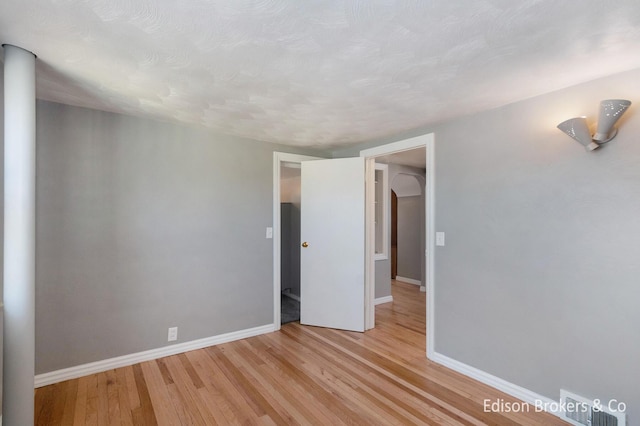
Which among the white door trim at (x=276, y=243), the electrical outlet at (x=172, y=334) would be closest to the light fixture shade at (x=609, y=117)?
the white door trim at (x=276, y=243)

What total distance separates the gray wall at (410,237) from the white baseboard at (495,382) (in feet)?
10.3

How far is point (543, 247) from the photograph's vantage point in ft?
6.74

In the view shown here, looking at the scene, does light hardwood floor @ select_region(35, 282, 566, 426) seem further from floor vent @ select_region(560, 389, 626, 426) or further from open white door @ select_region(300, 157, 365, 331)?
open white door @ select_region(300, 157, 365, 331)

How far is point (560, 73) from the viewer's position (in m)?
1.76

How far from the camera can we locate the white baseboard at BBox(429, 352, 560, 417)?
6.72 feet

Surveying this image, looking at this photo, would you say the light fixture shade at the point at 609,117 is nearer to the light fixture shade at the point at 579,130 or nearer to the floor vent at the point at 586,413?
the light fixture shade at the point at 579,130

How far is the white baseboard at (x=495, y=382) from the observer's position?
6.72ft

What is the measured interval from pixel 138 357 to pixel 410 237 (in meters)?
4.90

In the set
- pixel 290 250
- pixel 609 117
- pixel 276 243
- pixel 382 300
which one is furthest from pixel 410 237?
pixel 609 117

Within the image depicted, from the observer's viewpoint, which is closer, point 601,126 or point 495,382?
point 601,126

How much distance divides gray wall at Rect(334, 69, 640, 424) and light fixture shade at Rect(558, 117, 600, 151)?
86 mm

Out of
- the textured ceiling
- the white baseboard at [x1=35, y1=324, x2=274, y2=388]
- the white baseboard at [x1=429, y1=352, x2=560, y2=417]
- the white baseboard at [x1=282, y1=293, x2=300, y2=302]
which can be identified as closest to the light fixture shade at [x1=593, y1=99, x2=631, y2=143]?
the textured ceiling

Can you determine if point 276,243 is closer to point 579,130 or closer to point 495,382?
point 495,382

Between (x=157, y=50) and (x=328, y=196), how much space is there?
2.31 m
